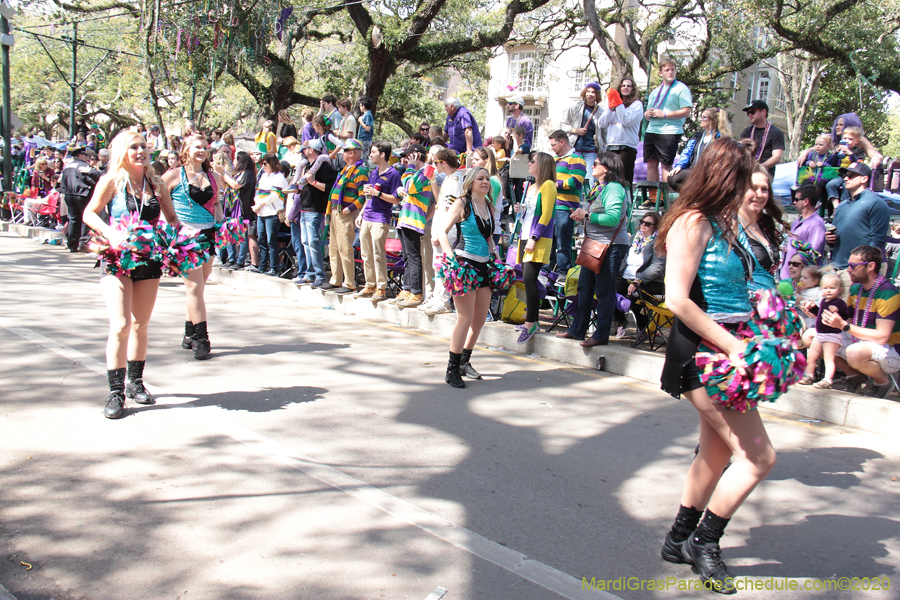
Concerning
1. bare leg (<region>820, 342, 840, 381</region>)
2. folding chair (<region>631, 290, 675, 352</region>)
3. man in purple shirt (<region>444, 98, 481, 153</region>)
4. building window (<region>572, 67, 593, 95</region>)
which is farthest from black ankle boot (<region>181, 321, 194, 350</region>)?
→ building window (<region>572, 67, 593, 95</region>)

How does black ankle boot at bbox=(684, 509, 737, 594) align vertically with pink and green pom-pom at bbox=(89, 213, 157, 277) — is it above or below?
below

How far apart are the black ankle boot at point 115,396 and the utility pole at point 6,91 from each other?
16.8 m

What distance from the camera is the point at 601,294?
7.52 meters

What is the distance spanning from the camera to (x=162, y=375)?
6.39 meters

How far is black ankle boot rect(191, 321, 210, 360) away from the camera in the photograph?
6.95 meters

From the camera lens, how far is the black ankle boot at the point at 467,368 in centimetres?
674

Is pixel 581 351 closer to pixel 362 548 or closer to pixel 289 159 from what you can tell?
pixel 362 548

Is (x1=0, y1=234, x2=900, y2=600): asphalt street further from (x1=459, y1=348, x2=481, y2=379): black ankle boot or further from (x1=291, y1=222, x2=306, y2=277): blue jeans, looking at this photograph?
(x1=291, y1=222, x2=306, y2=277): blue jeans

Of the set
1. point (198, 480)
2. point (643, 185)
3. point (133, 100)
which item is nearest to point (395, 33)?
point (643, 185)

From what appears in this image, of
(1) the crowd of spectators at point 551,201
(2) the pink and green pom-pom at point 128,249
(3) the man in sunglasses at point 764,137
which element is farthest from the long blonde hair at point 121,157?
(3) the man in sunglasses at point 764,137

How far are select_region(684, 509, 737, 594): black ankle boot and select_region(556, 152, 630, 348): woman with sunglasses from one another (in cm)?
417

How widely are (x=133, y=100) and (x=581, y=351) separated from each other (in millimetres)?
46600

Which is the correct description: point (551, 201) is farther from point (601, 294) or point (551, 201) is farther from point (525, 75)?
point (525, 75)

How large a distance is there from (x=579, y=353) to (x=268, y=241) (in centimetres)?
637
